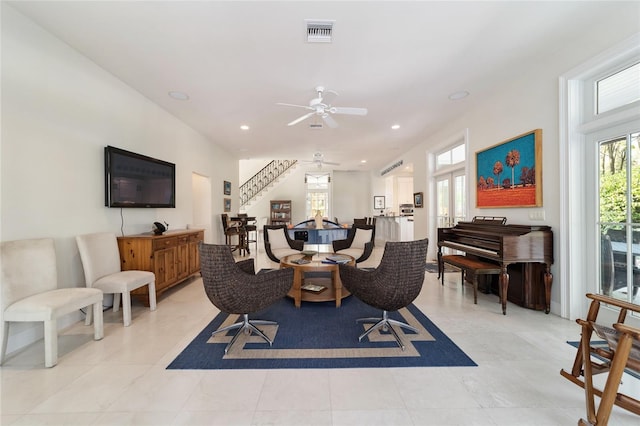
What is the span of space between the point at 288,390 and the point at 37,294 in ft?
8.09

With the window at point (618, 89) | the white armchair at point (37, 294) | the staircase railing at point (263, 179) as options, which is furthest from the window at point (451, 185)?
the staircase railing at point (263, 179)

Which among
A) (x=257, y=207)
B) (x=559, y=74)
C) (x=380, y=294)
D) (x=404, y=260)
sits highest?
(x=559, y=74)

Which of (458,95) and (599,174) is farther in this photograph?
(458,95)

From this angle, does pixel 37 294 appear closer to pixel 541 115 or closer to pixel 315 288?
pixel 315 288

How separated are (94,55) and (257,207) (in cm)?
896

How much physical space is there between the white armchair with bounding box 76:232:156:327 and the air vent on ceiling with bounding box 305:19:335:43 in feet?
10.7

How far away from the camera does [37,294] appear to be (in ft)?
7.45

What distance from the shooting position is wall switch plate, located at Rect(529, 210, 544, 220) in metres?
3.13

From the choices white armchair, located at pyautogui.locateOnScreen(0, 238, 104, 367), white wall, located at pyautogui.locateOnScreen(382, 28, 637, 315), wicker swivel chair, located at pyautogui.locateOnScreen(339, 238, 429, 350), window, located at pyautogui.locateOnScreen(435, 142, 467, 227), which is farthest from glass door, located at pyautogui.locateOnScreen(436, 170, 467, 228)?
white armchair, located at pyautogui.locateOnScreen(0, 238, 104, 367)

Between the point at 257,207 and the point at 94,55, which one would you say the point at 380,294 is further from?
the point at 257,207

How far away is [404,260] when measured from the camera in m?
2.27

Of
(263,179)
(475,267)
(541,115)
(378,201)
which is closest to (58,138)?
(475,267)

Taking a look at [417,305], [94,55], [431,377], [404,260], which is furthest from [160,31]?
[417,305]

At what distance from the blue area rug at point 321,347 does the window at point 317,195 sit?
9.09m
